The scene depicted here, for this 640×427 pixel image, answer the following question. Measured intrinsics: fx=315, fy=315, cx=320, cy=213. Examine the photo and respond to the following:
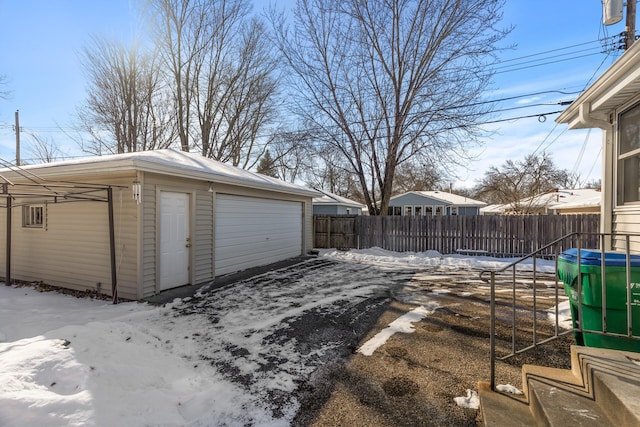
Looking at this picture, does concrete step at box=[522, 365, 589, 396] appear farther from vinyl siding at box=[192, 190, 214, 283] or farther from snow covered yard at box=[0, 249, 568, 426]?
vinyl siding at box=[192, 190, 214, 283]

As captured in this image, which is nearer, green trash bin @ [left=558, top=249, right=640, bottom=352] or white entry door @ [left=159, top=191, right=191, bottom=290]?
green trash bin @ [left=558, top=249, right=640, bottom=352]

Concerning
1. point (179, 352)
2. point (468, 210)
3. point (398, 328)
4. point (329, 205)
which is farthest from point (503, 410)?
point (468, 210)

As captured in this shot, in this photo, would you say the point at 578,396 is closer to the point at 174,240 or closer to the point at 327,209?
the point at 174,240

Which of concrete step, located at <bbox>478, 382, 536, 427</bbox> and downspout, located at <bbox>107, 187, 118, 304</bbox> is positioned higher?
downspout, located at <bbox>107, 187, 118, 304</bbox>

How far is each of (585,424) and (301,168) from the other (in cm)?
2334

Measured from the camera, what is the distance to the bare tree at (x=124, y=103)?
17.6 meters

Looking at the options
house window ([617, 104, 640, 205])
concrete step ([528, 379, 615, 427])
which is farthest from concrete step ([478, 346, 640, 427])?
A: house window ([617, 104, 640, 205])

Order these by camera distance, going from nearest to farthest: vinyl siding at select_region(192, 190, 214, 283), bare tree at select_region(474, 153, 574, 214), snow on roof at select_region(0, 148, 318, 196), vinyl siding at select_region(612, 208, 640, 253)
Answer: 1. vinyl siding at select_region(612, 208, 640, 253)
2. snow on roof at select_region(0, 148, 318, 196)
3. vinyl siding at select_region(192, 190, 214, 283)
4. bare tree at select_region(474, 153, 574, 214)

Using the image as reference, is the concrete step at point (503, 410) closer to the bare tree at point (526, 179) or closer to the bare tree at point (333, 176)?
the bare tree at point (333, 176)

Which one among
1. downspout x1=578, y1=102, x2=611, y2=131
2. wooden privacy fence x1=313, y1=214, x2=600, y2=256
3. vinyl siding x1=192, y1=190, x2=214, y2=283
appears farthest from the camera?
wooden privacy fence x1=313, y1=214, x2=600, y2=256

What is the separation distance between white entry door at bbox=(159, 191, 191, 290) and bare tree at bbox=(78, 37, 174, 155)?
1404cm

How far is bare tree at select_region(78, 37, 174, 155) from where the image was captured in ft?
57.7

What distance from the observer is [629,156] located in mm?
3801

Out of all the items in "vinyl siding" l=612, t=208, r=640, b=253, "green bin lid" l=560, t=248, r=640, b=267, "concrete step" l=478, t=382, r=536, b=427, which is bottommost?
"concrete step" l=478, t=382, r=536, b=427
